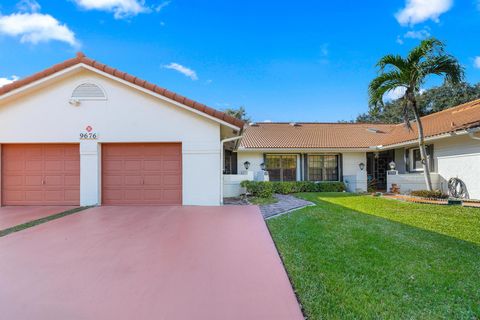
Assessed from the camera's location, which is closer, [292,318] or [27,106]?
[292,318]

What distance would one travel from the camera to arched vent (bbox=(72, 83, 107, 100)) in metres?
9.18

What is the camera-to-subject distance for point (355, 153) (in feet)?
59.3

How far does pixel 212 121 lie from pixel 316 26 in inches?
379

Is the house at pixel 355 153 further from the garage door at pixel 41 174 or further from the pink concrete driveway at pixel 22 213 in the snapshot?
the pink concrete driveway at pixel 22 213

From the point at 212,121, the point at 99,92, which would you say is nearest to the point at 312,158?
the point at 212,121

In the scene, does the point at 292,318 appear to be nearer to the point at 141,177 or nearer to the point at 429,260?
the point at 429,260

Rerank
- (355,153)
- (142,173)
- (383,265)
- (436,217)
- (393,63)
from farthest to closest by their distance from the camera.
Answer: (355,153)
(393,63)
(142,173)
(436,217)
(383,265)

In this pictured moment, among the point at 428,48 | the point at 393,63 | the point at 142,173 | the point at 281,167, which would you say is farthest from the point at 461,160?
the point at 142,173

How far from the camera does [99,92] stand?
922cm

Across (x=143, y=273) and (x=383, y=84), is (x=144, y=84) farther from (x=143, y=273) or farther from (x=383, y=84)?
(x=383, y=84)

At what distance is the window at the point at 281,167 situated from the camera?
57.8 feet

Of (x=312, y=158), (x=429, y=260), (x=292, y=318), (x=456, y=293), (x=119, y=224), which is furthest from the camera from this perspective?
(x=312, y=158)

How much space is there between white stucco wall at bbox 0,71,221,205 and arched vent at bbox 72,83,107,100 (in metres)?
0.16

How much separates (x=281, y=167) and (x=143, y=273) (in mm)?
14773
